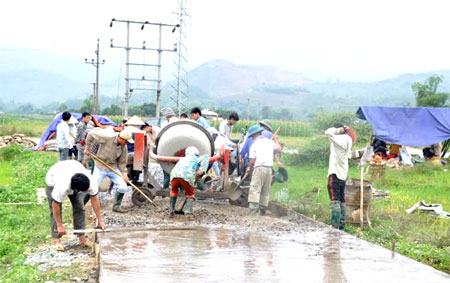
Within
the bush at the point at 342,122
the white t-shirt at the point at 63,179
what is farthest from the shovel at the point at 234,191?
the bush at the point at 342,122

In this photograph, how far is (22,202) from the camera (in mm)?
13078

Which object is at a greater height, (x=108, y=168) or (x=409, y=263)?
(x=108, y=168)

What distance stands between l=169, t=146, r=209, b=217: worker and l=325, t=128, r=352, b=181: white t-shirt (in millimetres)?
2207

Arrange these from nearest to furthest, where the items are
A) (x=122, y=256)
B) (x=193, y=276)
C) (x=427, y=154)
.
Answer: (x=193, y=276) → (x=122, y=256) → (x=427, y=154)

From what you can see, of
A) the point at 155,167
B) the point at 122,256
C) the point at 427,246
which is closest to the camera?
the point at 122,256

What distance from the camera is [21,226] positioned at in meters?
10.3

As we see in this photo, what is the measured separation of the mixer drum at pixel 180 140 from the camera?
1202cm

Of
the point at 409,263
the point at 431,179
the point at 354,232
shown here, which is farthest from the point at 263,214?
the point at 431,179

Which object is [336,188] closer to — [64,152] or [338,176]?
[338,176]

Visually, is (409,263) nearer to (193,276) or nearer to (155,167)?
(193,276)

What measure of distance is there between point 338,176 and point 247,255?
3286mm

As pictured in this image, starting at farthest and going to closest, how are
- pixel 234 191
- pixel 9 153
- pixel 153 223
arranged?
pixel 9 153 → pixel 234 191 → pixel 153 223

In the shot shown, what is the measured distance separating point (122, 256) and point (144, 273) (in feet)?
3.04

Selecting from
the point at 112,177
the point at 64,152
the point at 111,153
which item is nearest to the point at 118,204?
the point at 112,177
